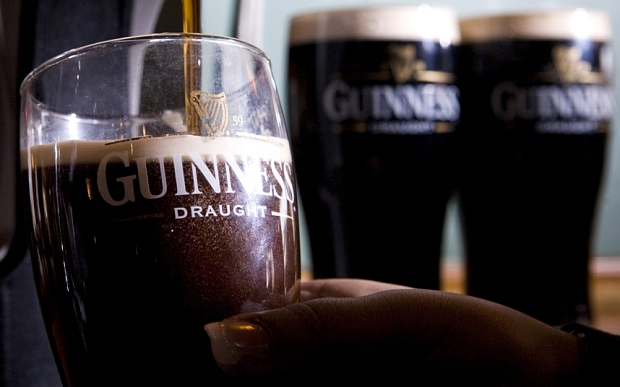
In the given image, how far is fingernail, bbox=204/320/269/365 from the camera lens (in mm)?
465

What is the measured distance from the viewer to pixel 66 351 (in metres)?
0.59

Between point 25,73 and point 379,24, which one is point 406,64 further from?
point 25,73

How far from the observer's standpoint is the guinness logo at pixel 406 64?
0.92m

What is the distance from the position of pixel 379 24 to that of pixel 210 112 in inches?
16.4

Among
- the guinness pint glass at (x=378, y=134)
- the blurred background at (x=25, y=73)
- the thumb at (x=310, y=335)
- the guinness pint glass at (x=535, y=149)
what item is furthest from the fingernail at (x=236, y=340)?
the guinness pint glass at (x=535, y=149)

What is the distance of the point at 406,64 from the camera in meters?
0.92

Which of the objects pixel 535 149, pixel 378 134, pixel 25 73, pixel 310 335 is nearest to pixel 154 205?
pixel 310 335

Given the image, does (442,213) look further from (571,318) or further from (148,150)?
(148,150)

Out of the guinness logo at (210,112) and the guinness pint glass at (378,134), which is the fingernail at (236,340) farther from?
the guinness pint glass at (378,134)

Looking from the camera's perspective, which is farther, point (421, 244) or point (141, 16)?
point (421, 244)

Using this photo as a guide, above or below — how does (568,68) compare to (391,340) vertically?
above

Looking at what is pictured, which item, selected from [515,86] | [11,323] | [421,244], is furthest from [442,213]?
[11,323]

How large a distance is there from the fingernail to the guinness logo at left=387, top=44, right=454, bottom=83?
500mm

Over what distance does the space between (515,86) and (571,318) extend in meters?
0.31
